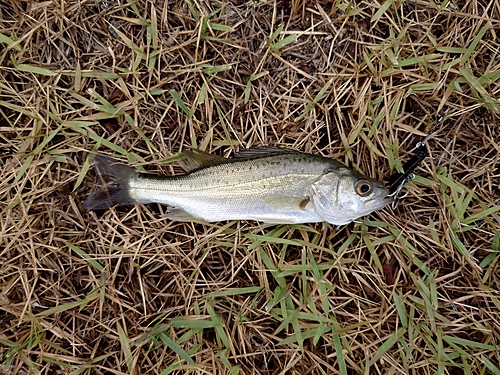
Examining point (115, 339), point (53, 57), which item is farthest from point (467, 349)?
point (53, 57)

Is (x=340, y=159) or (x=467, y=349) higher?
(x=340, y=159)

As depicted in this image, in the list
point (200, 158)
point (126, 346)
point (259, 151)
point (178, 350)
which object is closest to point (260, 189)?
point (259, 151)

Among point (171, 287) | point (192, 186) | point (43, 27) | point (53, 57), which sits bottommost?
point (171, 287)

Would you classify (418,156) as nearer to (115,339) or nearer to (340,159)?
(340,159)

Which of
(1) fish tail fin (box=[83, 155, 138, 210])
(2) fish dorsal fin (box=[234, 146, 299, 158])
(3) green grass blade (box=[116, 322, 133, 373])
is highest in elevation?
(2) fish dorsal fin (box=[234, 146, 299, 158])

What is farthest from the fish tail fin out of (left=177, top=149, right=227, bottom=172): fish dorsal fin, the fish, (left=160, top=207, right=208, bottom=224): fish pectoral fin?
(left=177, top=149, right=227, bottom=172): fish dorsal fin

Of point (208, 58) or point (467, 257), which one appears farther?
point (208, 58)

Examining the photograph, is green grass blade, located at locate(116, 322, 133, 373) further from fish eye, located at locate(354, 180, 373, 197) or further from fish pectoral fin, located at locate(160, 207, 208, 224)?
fish eye, located at locate(354, 180, 373, 197)
